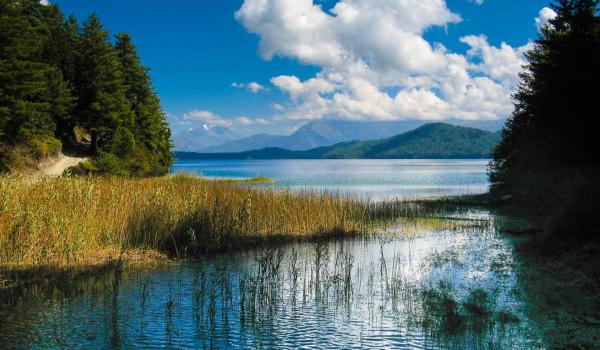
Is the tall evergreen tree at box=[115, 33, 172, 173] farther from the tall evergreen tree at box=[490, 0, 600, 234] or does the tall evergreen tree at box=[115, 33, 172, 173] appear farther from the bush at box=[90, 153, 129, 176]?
the tall evergreen tree at box=[490, 0, 600, 234]

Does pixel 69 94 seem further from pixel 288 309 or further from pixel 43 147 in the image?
pixel 288 309

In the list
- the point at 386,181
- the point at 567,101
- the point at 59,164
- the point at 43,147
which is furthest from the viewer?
the point at 386,181

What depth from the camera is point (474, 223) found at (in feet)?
71.4

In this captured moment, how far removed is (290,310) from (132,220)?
6.84 metres

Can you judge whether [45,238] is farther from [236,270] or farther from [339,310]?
[339,310]

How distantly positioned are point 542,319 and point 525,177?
2111 cm

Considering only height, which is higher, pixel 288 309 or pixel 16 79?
pixel 16 79

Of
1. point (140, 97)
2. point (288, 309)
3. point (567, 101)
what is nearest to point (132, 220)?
point (288, 309)

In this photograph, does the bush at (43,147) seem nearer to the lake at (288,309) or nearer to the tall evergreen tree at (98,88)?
the tall evergreen tree at (98,88)

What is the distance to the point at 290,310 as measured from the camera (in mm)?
8789

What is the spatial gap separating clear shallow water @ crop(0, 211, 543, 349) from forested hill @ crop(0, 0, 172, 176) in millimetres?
29254

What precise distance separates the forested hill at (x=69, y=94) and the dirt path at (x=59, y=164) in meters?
0.81

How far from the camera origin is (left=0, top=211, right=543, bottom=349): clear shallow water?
7211 millimetres

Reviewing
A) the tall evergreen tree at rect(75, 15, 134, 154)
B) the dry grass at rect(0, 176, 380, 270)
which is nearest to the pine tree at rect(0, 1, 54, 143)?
the tall evergreen tree at rect(75, 15, 134, 154)
